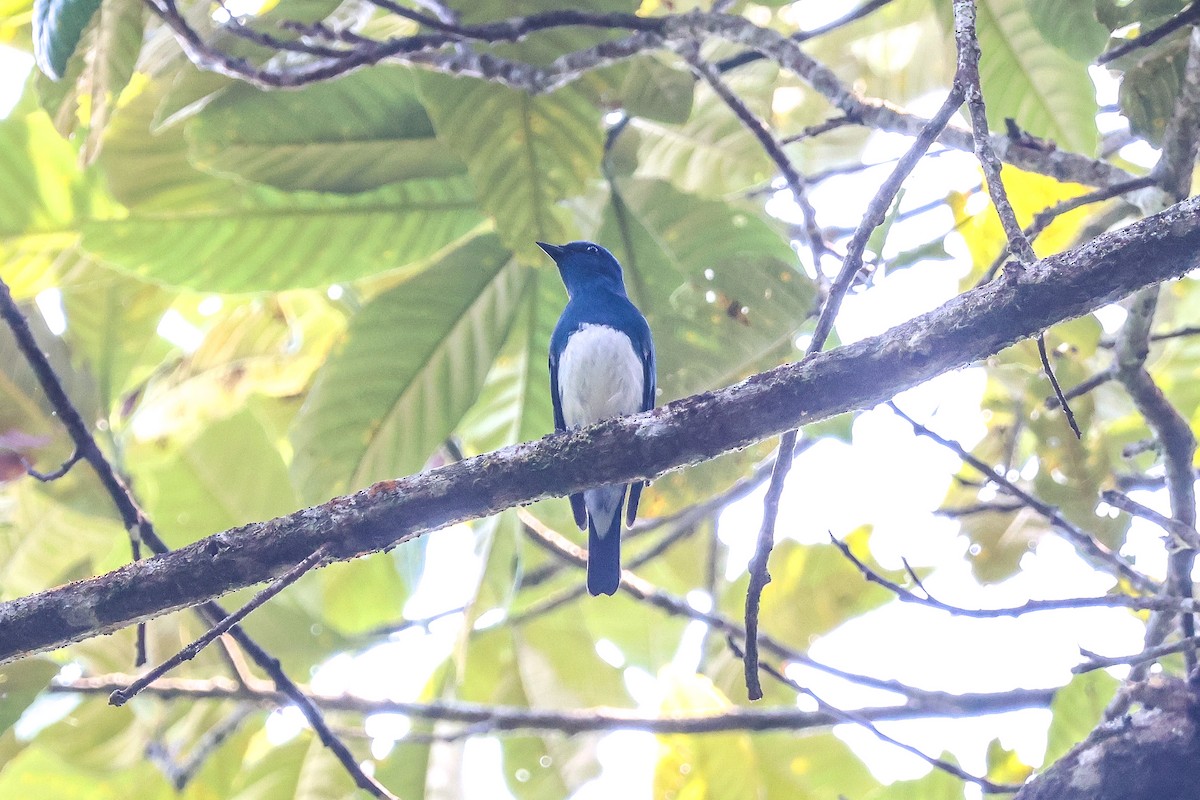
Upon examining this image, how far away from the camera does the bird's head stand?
16.1 feet

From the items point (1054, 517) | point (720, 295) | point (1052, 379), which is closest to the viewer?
point (1052, 379)

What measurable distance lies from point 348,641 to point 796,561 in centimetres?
216

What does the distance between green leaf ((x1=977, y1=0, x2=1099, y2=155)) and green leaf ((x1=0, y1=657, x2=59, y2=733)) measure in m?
3.74

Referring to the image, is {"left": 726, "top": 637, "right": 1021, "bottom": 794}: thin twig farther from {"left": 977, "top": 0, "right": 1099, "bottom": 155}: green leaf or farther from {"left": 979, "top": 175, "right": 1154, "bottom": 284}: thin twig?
{"left": 977, "top": 0, "right": 1099, "bottom": 155}: green leaf

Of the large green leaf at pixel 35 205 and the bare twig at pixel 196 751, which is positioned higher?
the large green leaf at pixel 35 205

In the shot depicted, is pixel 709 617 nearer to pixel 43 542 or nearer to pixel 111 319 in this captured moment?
pixel 111 319

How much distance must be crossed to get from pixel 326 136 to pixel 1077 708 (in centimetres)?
326

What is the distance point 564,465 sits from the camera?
102 inches

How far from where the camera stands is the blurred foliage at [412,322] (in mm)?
3867

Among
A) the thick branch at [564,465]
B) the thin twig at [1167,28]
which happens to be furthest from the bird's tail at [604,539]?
the thin twig at [1167,28]

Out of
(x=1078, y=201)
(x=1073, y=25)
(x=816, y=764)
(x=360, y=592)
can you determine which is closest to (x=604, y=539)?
(x=360, y=592)

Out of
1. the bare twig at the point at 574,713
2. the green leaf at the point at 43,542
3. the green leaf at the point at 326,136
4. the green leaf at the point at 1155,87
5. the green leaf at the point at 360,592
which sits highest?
the green leaf at the point at 326,136

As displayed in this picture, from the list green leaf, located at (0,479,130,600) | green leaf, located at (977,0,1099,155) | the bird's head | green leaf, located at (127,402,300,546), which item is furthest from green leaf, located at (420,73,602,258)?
green leaf, located at (0,479,130,600)

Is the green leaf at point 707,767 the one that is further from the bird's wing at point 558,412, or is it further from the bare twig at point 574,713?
the bird's wing at point 558,412
